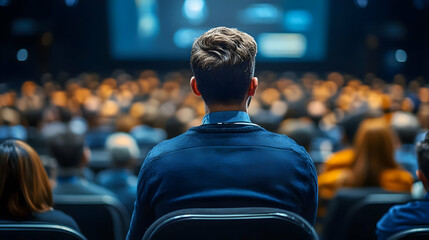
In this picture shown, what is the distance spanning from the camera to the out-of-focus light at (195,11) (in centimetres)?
1576

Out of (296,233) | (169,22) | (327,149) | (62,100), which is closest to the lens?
(296,233)

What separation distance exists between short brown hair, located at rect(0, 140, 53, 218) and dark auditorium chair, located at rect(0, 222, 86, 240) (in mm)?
293

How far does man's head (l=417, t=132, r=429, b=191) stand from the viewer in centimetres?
178

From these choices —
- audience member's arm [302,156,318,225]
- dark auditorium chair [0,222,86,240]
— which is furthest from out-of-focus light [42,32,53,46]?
audience member's arm [302,156,318,225]

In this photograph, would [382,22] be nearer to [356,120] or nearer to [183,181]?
[356,120]

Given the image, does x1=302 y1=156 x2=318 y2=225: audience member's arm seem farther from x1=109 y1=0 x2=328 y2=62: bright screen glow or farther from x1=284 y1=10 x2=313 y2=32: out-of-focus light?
x1=284 y1=10 x2=313 y2=32: out-of-focus light

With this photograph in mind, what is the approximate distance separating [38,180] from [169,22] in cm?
1469

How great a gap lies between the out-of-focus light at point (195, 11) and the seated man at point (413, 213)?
14370mm

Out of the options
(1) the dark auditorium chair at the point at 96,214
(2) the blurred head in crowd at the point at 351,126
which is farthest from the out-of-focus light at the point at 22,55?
(1) the dark auditorium chair at the point at 96,214

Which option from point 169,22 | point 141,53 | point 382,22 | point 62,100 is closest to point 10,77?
point 141,53

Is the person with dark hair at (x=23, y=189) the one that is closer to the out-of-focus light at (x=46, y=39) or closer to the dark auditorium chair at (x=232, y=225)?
the dark auditorium chair at (x=232, y=225)

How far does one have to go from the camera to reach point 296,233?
1224 mm

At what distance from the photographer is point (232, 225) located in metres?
1.18

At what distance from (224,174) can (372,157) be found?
1649 millimetres
